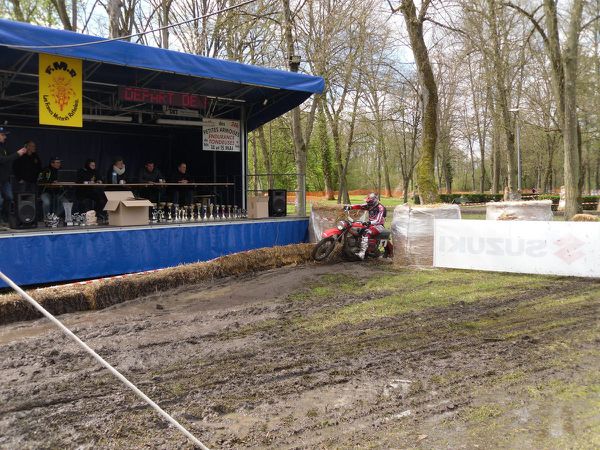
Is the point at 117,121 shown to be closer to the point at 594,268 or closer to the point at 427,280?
the point at 427,280

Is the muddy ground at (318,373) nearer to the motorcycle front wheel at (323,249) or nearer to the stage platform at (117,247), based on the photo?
the stage platform at (117,247)

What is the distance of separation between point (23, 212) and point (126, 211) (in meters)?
1.77

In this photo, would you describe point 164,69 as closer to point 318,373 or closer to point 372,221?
point 372,221

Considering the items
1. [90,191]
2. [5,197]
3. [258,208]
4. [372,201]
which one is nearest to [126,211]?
[5,197]

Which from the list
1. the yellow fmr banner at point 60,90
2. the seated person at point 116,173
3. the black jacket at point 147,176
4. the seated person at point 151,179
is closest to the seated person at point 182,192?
the seated person at point 151,179

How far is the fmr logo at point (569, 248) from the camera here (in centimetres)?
963

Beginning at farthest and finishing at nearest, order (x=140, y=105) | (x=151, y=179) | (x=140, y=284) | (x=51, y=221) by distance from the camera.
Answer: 1. (x=151, y=179)
2. (x=140, y=105)
3. (x=51, y=221)
4. (x=140, y=284)

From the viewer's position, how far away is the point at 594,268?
952cm

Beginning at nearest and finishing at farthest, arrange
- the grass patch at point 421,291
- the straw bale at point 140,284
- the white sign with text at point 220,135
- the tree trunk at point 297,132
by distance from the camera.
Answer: the grass patch at point 421,291 → the straw bale at point 140,284 → the white sign with text at point 220,135 → the tree trunk at point 297,132

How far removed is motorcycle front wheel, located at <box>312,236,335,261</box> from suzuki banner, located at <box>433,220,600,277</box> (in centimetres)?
213

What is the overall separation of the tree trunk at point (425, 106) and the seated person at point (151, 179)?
6716 millimetres

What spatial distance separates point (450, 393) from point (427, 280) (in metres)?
5.43

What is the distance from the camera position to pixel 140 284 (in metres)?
8.51

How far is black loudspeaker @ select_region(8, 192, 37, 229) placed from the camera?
9.56 metres
